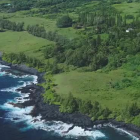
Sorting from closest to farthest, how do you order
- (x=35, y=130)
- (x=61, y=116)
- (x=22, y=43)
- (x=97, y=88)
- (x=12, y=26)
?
1. (x=35, y=130)
2. (x=61, y=116)
3. (x=97, y=88)
4. (x=22, y=43)
5. (x=12, y=26)

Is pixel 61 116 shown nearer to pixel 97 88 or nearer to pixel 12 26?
pixel 97 88

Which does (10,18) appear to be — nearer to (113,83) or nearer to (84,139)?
(113,83)

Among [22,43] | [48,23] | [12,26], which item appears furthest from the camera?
[48,23]

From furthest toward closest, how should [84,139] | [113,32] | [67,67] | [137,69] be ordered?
[113,32]
[67,67]
[137,69]
[84,139]

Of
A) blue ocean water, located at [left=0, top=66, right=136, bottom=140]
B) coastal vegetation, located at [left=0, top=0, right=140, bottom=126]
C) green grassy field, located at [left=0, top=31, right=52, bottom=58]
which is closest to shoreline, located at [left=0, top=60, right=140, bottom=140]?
coastal vegetation, located at [left=0, top=0, right=140, bottom=126]

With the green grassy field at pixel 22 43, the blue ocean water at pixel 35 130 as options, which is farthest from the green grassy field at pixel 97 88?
the green grassy field at pixel 22 43

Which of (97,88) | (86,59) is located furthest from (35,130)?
(86,59)

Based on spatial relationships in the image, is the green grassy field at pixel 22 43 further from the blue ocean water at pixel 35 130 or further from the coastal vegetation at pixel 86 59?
the blue ocean water at pixel 35 130

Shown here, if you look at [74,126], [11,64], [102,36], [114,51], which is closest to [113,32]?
[102,36]

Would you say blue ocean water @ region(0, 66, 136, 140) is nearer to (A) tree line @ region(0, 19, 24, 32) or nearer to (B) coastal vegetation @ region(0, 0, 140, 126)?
(B) coastal vegetation @ region(0, 0, 140, 126)
